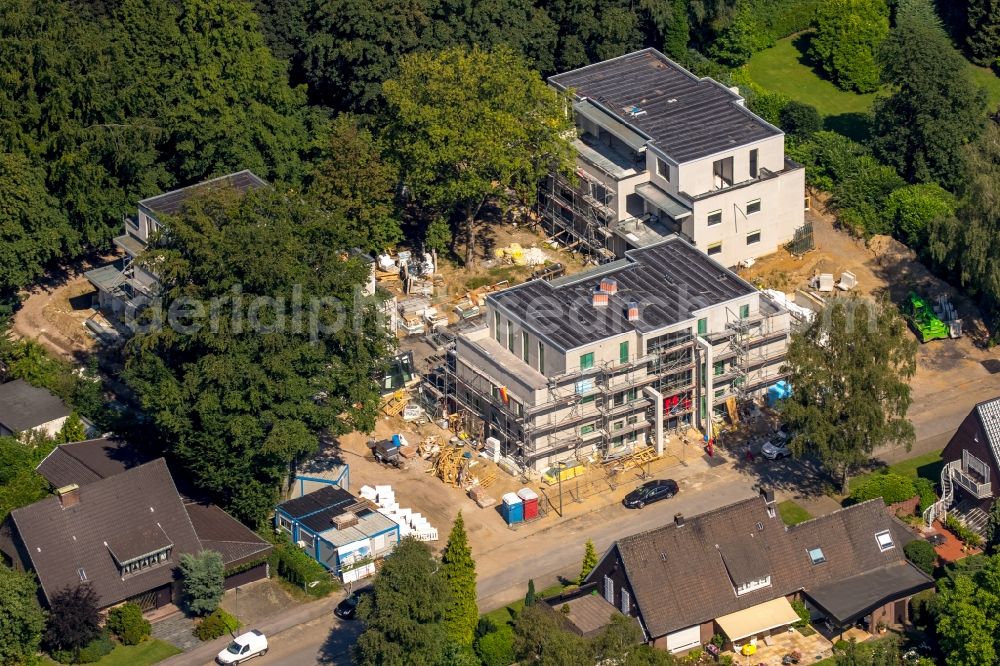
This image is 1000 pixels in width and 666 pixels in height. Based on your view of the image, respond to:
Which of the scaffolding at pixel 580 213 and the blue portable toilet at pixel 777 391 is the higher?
the scaffolding at pixel 580 213

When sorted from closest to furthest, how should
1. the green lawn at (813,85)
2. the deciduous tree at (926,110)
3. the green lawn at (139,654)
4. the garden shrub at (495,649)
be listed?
the garden shrub at (495,649)
the green lawn at (139,654)
the deciduous tree at (926,110)
the green lawn at (813,85)

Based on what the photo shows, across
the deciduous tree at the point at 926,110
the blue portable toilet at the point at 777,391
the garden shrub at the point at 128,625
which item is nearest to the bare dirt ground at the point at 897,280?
the deciduous tree at the point at 926,110

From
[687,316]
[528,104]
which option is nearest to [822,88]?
[528,104]

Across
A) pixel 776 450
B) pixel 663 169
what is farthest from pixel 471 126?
pixel 776 450

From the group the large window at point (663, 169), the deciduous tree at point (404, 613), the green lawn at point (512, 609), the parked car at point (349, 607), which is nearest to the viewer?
the deciduous tree at point (404, 613)

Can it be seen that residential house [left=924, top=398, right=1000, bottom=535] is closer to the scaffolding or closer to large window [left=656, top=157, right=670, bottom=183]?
large window [left=656, top=157, right=670, bottom=183]

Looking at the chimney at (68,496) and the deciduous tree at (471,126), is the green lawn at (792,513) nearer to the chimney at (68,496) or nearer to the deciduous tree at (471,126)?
the deciduous tree at (471,126)

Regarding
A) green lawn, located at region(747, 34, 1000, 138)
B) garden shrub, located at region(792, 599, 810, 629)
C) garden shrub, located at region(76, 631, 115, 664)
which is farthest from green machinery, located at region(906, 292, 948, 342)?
garden shrub, located at region(76, 631, 115, 664)

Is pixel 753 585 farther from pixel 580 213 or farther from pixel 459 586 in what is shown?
pixel 580 213

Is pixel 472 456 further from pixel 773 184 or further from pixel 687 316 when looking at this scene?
pixel 773 184
